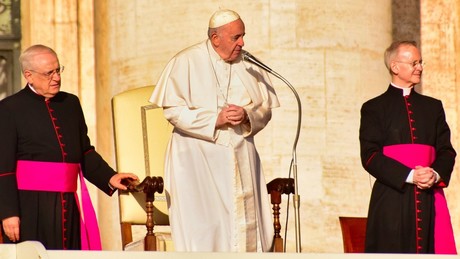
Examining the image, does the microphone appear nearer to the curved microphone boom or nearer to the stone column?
the curved microphone boom

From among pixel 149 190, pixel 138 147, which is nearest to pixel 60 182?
pixel 149 190

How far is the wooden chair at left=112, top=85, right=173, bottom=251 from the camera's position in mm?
11758

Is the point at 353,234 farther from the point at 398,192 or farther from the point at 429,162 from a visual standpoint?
the point at 429,162

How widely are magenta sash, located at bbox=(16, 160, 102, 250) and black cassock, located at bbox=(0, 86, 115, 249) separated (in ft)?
0.09

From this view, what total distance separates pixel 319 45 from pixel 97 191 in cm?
213

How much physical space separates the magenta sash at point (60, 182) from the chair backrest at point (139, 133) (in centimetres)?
137

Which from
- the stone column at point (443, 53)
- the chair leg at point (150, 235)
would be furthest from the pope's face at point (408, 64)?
the stone column at point (443, 53)

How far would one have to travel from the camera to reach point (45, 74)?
10289 millimetres

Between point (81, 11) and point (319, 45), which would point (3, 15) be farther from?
point (319, 45)

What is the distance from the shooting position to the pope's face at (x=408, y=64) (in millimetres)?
10461

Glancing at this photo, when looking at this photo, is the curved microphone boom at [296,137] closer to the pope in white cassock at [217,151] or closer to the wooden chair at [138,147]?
the pope in white cassock at [217,151]

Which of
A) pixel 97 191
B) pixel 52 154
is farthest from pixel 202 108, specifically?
pixel 97 191

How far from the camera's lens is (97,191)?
45.2ft

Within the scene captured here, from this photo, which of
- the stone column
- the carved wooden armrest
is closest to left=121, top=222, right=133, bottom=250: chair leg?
the carved wooden armrest
